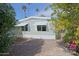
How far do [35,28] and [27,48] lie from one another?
0.30 meters

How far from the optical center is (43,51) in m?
6.07

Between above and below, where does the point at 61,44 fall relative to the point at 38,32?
below

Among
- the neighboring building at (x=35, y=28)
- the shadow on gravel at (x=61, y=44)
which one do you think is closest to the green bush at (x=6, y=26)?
the neighboring building at (x=35, y=28)

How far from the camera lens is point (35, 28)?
606 centimetres

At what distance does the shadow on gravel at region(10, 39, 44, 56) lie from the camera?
605 centimetres

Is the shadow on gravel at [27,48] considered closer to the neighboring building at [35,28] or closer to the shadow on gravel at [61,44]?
the neighboring building at [35,28]

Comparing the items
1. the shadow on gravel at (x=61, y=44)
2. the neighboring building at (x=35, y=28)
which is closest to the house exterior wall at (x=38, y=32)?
the neighboring building at (x=35, y=28)

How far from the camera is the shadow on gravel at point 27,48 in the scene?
238 inches

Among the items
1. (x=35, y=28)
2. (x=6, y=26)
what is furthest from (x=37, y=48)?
(x=6, y=26)

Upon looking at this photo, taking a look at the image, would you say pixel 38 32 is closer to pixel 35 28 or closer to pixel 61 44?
pixel 35 28

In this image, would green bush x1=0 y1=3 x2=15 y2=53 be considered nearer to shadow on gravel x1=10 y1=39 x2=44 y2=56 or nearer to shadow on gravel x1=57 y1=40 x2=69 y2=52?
shadow on gravel x1=10 y1=39 x2=44 y2=56

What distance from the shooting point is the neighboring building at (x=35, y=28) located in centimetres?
603

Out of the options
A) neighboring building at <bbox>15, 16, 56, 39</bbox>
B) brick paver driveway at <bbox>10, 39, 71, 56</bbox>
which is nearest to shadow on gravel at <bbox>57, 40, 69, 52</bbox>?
brick paver driveway at <bbox>10, 39, 71, 56</bbox>

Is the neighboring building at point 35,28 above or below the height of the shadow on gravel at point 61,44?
above
